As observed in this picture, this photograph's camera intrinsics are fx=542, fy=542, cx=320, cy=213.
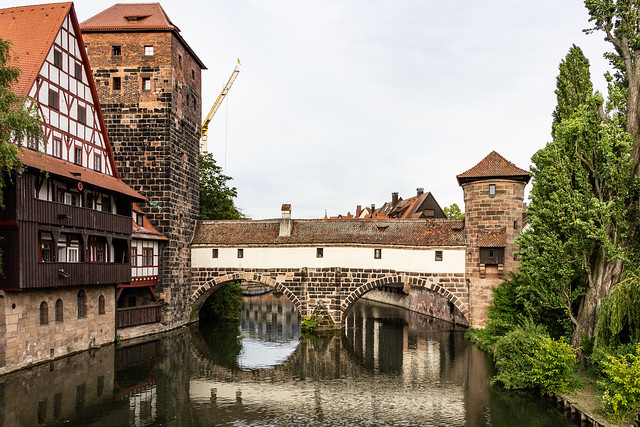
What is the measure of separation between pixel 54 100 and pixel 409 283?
2168 centimetres

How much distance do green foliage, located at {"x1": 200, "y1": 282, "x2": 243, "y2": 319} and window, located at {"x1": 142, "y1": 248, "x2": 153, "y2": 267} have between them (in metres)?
8.70

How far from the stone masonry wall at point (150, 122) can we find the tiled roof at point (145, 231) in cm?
35

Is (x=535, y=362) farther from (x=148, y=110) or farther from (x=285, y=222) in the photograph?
(x=148, y=110)

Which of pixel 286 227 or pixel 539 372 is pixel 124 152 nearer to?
pixel 286 227

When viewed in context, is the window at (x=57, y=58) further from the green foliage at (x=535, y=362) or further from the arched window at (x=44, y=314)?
the green foliage at (x=535, y=362)

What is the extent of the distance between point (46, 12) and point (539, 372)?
25.9 m

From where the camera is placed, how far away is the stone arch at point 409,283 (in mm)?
32406

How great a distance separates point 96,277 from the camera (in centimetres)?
2606

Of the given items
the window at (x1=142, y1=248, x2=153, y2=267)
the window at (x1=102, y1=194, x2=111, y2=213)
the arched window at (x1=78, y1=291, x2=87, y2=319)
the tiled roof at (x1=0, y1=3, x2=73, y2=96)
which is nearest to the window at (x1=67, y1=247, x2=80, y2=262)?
the arched window at (x1=78, y1=291, x2=87, y2=319)

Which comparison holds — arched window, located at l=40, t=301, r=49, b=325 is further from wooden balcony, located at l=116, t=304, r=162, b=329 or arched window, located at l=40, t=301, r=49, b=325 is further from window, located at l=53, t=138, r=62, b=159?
window, located at l=53, t=138, r=62, b=159

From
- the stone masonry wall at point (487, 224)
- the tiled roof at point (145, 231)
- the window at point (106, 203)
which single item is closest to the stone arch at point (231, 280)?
the tiled roof at point (145, 231)

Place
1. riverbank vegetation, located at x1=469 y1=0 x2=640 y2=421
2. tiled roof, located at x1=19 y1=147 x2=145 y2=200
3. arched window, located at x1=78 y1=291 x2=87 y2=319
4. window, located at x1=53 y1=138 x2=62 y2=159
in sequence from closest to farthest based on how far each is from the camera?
1. riverbank vegetation, located at x1=469 y1=0 x2=640 y2=421
2. tiled roof, located at x1=19 y1=147 x2=145 y2=200
3. window, located at x1=53 y1=138 x2=62 y2=159
4. arched window, located at x1=78 y1=291 x2=87 y2=319

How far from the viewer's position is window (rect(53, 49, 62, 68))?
24359 millimetres

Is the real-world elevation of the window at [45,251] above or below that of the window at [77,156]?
below
